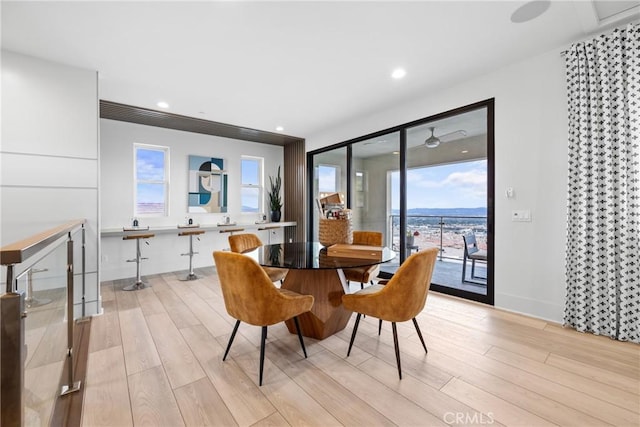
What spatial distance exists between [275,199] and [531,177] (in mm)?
4542

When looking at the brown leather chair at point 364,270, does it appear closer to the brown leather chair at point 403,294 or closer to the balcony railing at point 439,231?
the brown leather chair at point 403,294

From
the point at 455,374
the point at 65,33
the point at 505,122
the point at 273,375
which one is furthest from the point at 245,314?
the point at 505,122

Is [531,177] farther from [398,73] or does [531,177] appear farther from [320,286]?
[320,286]

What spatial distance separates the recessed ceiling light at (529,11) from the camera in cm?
206

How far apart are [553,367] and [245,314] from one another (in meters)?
2.19

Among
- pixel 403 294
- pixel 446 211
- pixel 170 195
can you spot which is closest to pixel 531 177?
pixel 403 294

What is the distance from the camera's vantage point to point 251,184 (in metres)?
5.97

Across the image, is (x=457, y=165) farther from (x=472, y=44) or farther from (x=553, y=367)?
(x=553, y=367)

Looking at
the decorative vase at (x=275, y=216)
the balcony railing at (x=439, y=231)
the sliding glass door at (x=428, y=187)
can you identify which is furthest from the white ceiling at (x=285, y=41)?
the decorative vase at (x=275, y=216)

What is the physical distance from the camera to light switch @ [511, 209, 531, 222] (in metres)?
2.85

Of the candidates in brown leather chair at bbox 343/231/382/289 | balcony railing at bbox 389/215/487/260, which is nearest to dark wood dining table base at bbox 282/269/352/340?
brown leather chair at bbox 343/231/382/289

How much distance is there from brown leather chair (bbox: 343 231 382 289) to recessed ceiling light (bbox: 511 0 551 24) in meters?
2.23

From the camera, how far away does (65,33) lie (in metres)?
2.37

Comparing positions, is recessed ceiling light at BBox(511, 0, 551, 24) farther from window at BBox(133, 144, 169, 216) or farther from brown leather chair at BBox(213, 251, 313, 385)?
window at BBox(133, 144, 169, 216)
